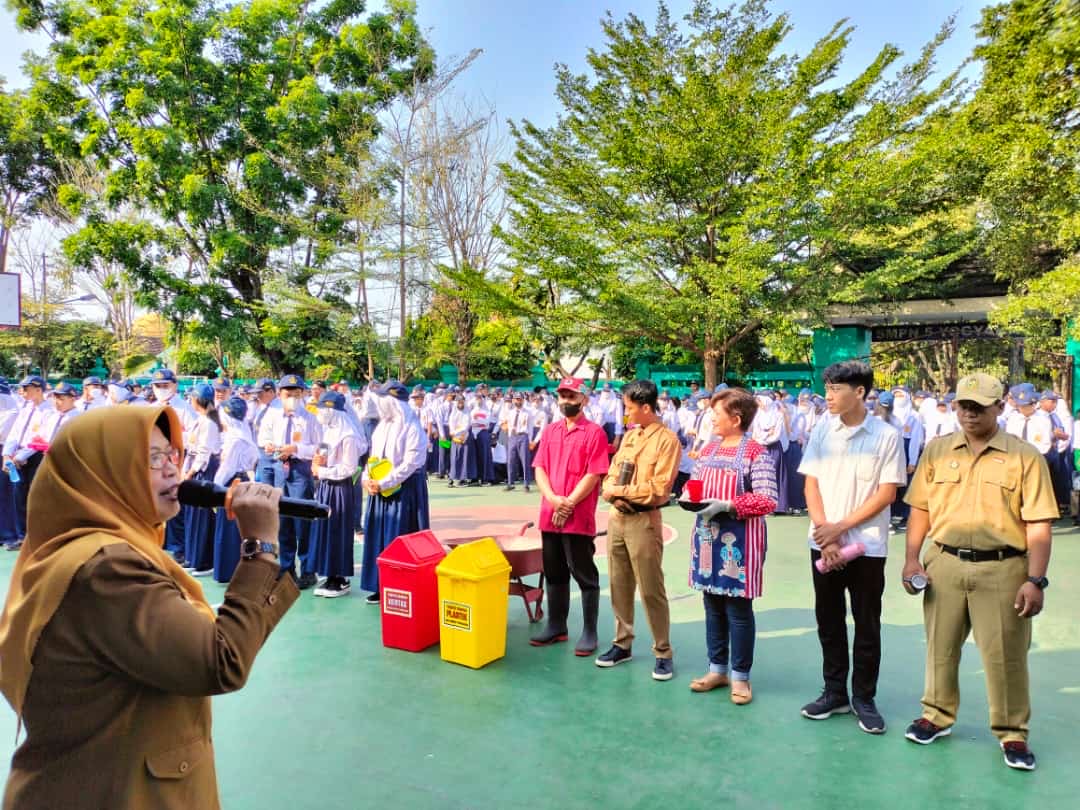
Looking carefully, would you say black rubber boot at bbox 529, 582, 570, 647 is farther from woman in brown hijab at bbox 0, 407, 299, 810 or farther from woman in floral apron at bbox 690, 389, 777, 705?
woman in brown hijab at bbox 0, 407, 299, 810

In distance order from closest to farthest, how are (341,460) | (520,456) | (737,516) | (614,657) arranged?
1. (737,516)
2. (614,657)
3. (341,460)
4. (520,456)

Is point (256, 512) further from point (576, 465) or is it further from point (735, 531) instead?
point (576, 465)

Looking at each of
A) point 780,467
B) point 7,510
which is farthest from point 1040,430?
point 7,510

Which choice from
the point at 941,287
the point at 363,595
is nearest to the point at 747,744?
the point at 363,595

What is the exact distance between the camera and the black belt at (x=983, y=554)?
374cm

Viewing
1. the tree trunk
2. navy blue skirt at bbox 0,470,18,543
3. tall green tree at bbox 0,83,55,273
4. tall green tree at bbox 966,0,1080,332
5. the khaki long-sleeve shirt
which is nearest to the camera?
tall green tree at bbox 966,0,1080,332

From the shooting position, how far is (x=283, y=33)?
26.1 metres

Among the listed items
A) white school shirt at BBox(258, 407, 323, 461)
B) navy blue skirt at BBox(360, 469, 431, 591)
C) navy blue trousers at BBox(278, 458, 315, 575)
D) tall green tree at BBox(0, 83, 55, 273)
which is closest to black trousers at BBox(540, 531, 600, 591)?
navy blue skirt at BBox(360, 469, 431, 591)

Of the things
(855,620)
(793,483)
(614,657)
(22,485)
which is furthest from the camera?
(793,483)

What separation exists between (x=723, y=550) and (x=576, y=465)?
123 centimetres

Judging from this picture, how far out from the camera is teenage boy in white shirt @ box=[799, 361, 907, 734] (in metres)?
4.16

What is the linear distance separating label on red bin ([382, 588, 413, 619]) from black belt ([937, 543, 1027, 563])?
3.45 metres

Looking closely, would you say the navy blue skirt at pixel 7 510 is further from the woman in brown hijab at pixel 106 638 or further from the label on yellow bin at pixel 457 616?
the woman in brown hijab at pixel 106 638

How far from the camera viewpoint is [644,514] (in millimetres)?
4914
